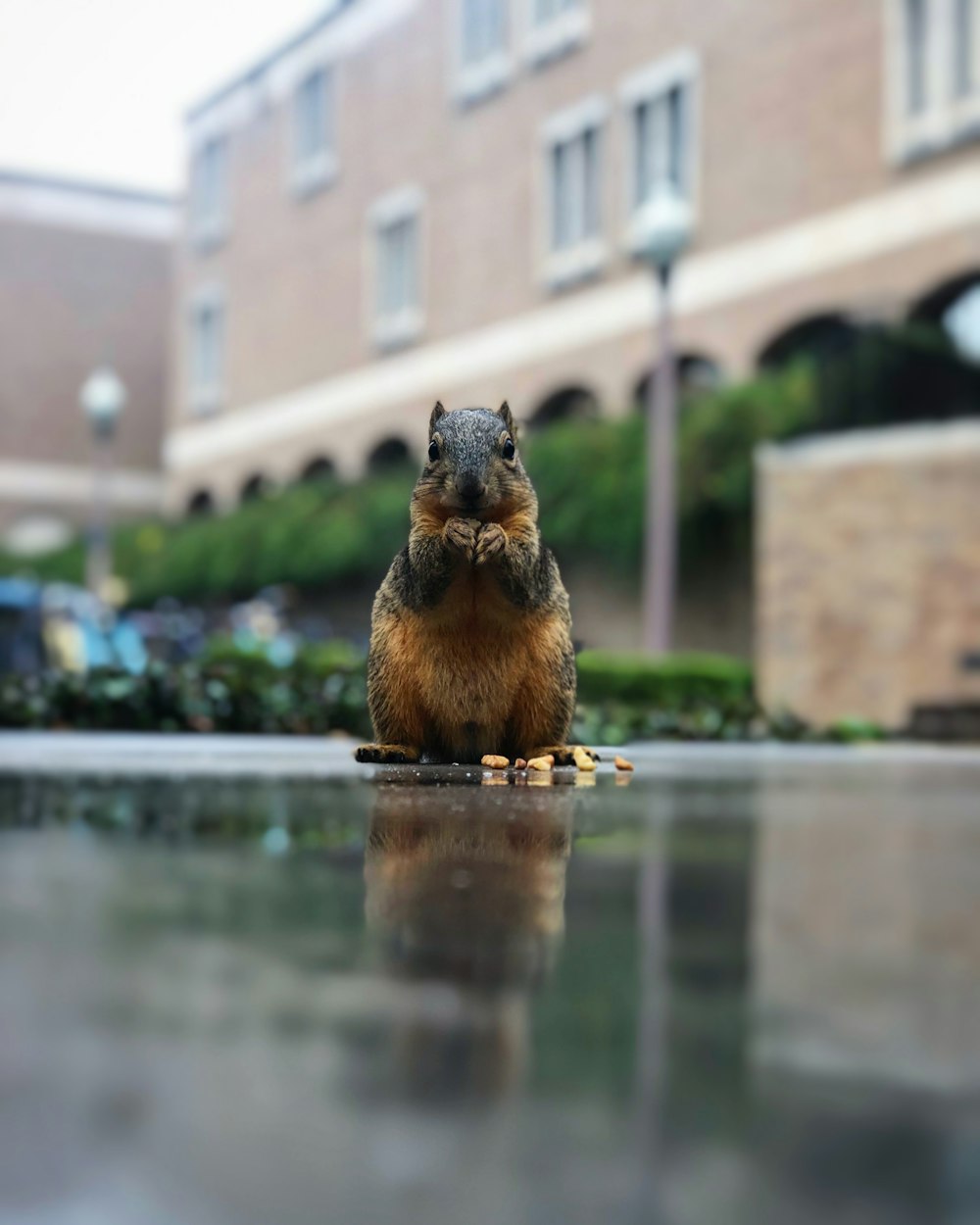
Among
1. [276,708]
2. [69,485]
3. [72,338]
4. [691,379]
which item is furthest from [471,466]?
[72,338]

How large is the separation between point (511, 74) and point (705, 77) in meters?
3.67

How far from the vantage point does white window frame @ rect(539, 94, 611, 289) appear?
23.3 metres

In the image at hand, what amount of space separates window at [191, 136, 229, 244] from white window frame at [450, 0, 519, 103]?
14.2 ft

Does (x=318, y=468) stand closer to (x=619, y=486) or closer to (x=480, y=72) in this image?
(x=480, y=72)

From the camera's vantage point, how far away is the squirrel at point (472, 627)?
87 cm

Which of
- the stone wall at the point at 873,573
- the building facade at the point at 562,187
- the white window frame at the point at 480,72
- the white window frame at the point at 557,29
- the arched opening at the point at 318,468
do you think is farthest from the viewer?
the arched opening at the point at 318,468

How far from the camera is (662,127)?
22.9m

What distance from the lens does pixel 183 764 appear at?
5.98ft

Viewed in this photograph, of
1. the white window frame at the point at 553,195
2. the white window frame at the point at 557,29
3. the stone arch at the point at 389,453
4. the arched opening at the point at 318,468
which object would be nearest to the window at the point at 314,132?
the white window frame at the point at 557,29

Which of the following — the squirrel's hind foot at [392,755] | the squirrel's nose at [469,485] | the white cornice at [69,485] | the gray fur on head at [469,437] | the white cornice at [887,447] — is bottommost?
the squirrel's hind foot at [392,755]

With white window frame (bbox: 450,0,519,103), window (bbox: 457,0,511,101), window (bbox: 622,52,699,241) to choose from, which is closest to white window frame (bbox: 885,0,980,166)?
window (bbox: 622,52,699,241)

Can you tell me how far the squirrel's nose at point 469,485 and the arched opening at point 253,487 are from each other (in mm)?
29760

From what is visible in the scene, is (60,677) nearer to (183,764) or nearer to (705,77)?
(183,764)

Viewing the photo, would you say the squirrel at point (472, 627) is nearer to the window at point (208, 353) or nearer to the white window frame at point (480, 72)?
the white window frame at point (480, 72)
